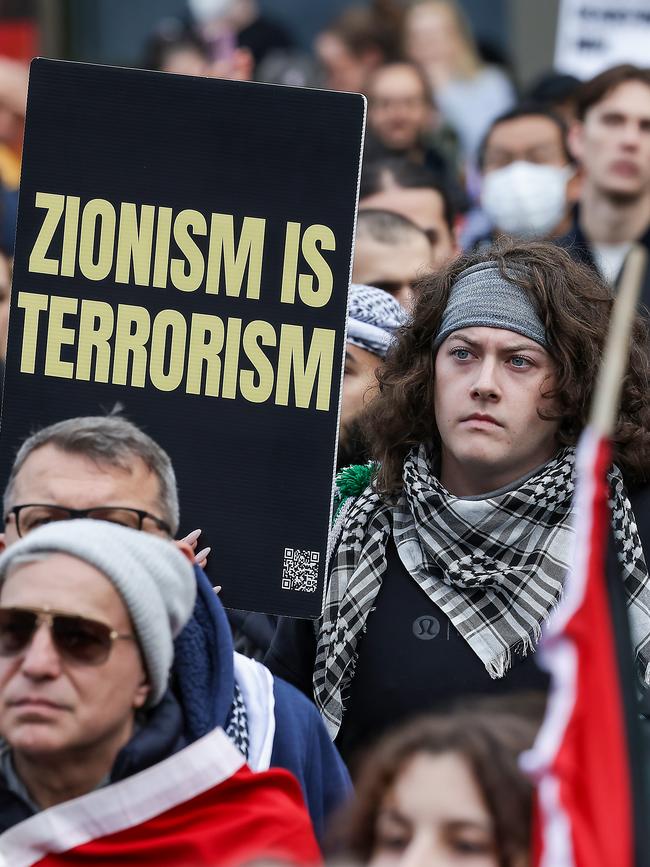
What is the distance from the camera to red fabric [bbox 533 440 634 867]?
2225 mm

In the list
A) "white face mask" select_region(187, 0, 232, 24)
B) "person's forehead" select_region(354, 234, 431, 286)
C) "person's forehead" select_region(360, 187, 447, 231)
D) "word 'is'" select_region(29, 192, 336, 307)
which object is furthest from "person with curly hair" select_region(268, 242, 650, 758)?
"white face mask" select_region(187, 0, 232, 24)

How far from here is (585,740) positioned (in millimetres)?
2248

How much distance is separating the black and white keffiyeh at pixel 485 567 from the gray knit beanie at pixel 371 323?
0.80 m

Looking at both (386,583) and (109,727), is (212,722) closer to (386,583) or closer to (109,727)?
(109,727)

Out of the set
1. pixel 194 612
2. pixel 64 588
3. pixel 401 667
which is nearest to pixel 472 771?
pixel 64 588

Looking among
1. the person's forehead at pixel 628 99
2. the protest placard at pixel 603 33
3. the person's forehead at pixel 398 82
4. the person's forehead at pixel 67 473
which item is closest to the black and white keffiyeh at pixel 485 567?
the person's forehead at pixel 67 473

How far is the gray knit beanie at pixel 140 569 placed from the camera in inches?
111

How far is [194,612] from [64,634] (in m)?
0.45

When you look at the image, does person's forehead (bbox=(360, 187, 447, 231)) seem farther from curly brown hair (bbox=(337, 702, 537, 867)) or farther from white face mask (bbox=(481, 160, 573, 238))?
curly brown hair (bbox=(337, 702, 537, 867))

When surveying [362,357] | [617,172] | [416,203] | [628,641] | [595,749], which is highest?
[617,172]

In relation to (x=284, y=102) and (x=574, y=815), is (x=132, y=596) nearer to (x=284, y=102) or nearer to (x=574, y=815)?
(x=574, y=815)

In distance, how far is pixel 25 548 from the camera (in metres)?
2.85

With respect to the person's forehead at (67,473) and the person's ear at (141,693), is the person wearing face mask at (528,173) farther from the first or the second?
the person's ear at (141,693)

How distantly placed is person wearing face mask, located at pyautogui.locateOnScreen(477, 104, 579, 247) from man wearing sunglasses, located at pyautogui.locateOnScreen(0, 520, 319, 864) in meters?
3.86
